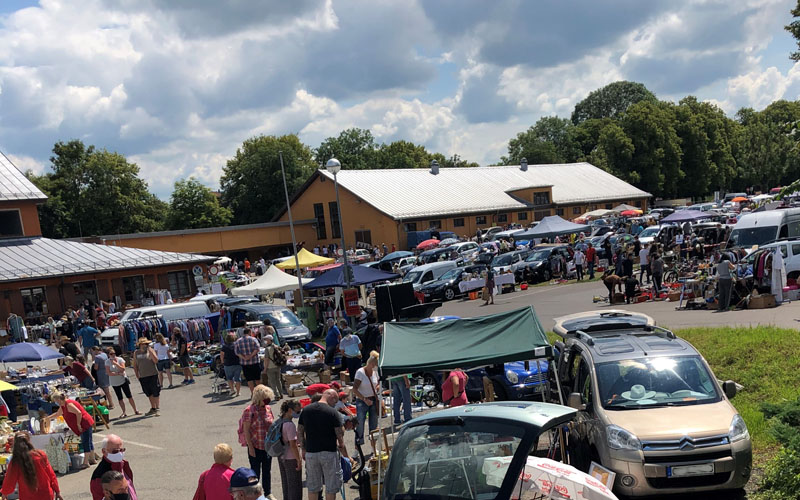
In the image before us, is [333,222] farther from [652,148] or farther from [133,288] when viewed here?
[652,148]

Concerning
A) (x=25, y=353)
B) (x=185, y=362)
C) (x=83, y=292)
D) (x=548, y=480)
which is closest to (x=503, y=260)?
(x=185, y=362)

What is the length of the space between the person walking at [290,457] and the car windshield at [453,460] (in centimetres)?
277

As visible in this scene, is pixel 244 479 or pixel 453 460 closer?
pixel 244 479

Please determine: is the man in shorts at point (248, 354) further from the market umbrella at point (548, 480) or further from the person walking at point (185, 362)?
the market umbrella at point (548, 480)

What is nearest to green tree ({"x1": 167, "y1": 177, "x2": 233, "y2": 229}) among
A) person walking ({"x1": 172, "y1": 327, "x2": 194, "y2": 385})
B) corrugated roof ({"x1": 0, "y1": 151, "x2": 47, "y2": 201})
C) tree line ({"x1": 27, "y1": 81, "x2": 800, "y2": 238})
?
tree line ({"x1": 27, "y1": 81, "x2": 800, "y2": 238})

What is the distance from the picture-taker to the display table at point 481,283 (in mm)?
31797

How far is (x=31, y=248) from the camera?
38562mm

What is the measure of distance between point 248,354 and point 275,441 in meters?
7.53

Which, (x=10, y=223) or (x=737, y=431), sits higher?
(x=10, y=223)

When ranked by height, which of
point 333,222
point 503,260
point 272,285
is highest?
point 333,222

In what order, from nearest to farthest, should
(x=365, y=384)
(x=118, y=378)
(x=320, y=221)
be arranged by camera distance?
(x=365, y=384)
(x=118, y=378)
(x=320, y=221)

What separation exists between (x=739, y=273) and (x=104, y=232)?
63.5m

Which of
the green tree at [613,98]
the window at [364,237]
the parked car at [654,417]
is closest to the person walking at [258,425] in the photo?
the parked car at [654,417]

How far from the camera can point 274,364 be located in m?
16.0
